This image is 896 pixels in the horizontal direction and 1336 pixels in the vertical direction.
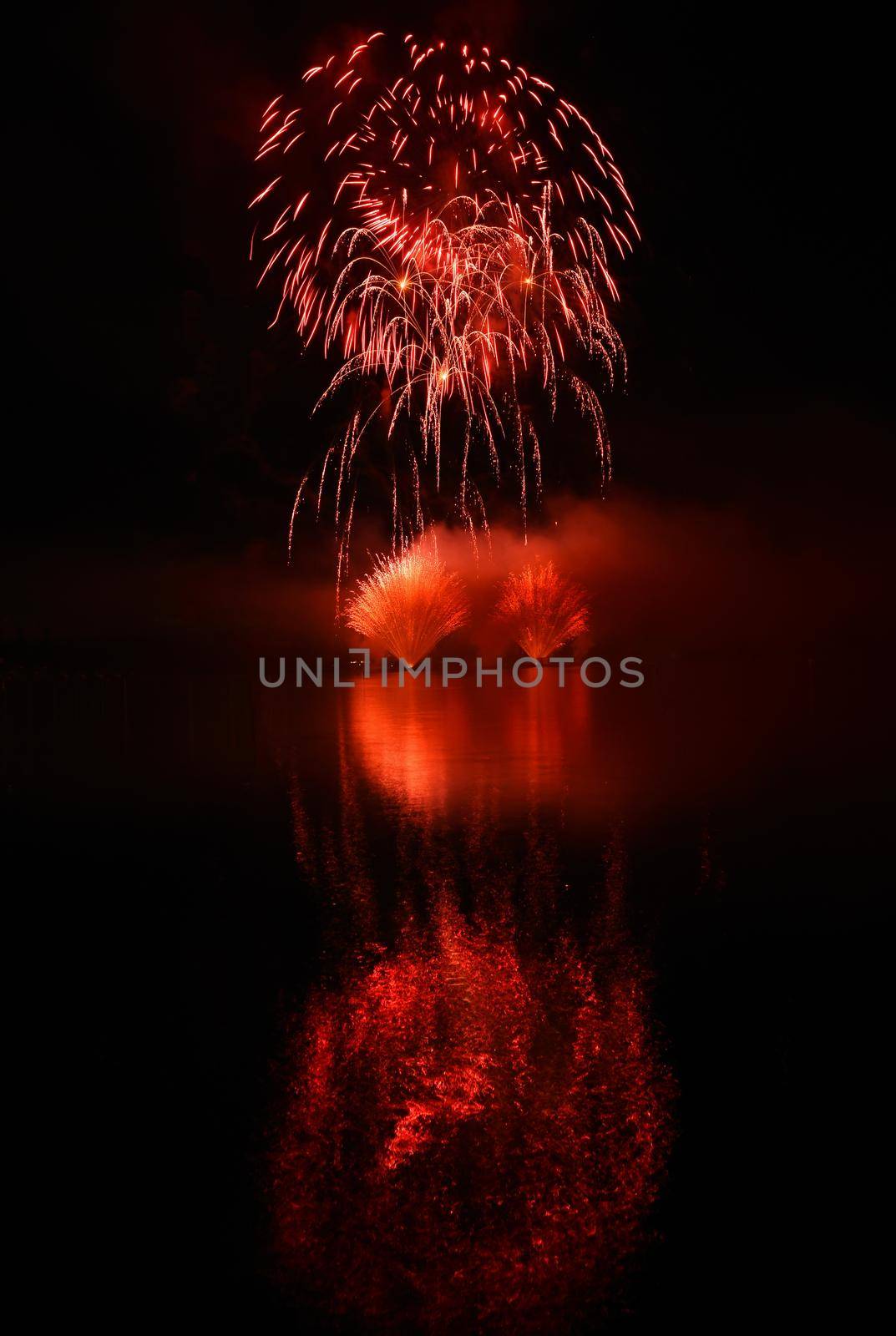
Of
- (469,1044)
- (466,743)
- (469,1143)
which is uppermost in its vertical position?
(466,743)

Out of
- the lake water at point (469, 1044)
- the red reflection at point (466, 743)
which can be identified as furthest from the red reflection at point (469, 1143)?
the red reflection at point (466, 743)

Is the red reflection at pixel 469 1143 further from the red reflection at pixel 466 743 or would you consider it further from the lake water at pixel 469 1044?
the red reflection at pixel 466 743

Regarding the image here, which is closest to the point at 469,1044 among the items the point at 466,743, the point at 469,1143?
the point at 469,1143

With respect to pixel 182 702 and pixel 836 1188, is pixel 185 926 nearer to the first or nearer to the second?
pixel 836 1188

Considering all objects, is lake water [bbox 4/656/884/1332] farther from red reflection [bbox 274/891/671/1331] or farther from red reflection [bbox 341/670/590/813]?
red reflection [bbox 341/670/590/813]

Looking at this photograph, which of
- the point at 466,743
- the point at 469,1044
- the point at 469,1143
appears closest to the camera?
the point at 469,1143

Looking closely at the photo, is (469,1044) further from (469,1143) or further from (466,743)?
(466,743)

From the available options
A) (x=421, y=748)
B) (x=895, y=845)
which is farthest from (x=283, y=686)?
(x=895, y=845)

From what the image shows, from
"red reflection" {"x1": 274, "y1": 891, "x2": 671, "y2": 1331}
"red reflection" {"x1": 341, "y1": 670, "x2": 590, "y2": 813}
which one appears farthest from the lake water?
"red reflection" {"x1": 341, "y1": 670, "x2": 590, "y2": 813}

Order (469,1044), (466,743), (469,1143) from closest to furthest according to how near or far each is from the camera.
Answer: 1. (469,1143)
2. (469,1044)
3. (466,743)
